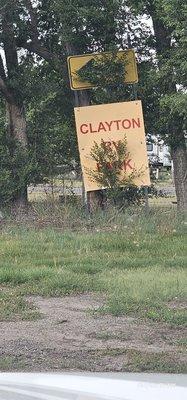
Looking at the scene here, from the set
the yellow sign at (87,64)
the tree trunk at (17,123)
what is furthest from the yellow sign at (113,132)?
the tree trunk at (17,123)

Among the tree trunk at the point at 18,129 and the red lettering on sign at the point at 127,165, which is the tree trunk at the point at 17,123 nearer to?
the tree trunk at the point at 18,129

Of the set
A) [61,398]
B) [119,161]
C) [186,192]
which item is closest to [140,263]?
[119,161]

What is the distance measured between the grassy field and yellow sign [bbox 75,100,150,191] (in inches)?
39.0

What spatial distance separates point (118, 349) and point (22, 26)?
10.7 m

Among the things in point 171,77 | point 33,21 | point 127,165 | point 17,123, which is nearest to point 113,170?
point 127,165

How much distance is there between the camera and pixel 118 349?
5.54 metres

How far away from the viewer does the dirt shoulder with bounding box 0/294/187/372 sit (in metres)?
5.14

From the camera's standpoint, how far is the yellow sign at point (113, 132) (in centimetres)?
1388

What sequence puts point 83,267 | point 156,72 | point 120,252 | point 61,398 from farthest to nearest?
point 156,72 < point 120,252 < point 83,267 < point 61,398

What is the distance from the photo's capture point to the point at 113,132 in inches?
551

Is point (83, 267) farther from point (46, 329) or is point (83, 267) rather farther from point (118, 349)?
point (118, 349)

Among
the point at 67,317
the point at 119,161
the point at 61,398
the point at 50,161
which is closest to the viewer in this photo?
the point at 61,398

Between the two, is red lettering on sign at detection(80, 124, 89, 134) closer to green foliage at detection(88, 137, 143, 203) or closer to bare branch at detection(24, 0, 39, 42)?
green foliage at detection(88, 137, 143, 203)

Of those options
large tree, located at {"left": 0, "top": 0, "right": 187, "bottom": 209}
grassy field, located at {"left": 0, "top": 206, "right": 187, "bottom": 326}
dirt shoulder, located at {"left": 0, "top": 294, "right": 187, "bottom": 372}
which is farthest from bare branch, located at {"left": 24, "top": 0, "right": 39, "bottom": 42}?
dirt shoulder, located at {"left": 0, "top": 294, "right": 187, "bottom": 372}
